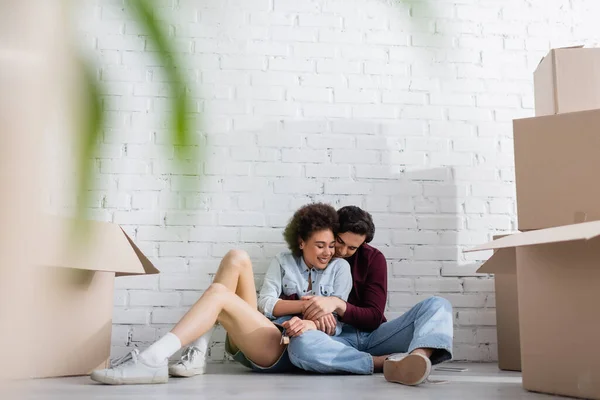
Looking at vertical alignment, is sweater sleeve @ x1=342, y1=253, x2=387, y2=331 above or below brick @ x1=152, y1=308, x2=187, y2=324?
above

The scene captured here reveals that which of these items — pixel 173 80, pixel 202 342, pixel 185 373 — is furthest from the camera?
pixel 202 342

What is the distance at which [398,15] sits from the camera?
0.89 ft

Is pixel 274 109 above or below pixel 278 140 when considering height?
above

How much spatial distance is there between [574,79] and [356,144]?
3.50ft

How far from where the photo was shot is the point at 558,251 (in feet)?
4.82

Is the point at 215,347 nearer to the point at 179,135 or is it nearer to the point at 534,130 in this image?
the point at 534,130

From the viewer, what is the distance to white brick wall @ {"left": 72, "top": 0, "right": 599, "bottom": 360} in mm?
2652

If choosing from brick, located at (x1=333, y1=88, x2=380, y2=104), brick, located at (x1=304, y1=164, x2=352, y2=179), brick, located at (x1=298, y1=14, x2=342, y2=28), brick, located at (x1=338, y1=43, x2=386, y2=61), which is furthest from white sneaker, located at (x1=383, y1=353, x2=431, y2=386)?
brick, located at (x1=298, y1=14, x2=342, y2=28)

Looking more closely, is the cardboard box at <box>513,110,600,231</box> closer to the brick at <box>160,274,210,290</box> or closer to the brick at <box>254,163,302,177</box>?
the brick at <box>254,163,302,177</box>

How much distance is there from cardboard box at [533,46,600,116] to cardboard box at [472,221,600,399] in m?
0.52

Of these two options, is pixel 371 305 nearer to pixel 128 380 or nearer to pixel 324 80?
pixel 128 380

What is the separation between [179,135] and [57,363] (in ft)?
5.79

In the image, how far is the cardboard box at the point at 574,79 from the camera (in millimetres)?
1842

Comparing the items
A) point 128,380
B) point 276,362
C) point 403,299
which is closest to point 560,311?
point 276,362
